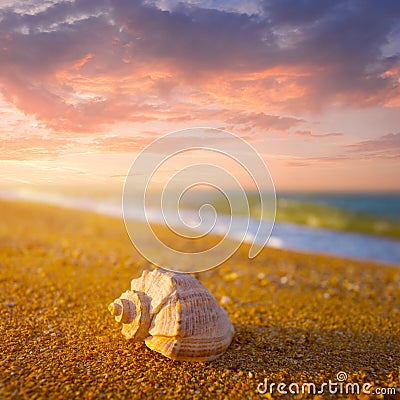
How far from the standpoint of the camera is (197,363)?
11.2 ft

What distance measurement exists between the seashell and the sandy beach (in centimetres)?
15

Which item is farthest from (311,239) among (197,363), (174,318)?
(174,318)

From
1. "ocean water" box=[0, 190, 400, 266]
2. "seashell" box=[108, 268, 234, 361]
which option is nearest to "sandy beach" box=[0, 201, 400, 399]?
"seashell" box=[108, 268, 234, 361]

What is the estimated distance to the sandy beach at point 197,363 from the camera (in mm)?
3113

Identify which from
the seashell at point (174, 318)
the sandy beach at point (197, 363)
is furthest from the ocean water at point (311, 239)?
the seashell at point (174, 318)

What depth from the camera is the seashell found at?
3.36 meters

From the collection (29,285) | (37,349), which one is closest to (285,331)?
(37,349)

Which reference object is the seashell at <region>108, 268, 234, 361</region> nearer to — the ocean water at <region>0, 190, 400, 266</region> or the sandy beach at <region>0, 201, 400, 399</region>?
the sandy beach at <region>0, 201, 400, 399</region>

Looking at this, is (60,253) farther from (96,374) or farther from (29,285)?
(96,374)

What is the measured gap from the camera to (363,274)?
8180 millimetres

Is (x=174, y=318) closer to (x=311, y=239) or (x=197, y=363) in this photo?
(x=197, y=363)

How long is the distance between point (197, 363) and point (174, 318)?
48 cm

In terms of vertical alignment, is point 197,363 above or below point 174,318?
below

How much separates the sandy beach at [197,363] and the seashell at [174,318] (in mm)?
151
